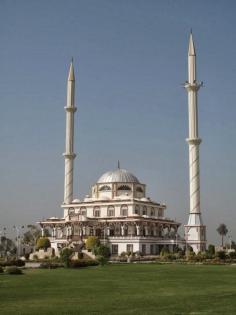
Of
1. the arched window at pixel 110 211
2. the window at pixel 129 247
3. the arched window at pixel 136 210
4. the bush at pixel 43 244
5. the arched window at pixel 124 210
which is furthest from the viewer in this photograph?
the arched window at pixel 110 211

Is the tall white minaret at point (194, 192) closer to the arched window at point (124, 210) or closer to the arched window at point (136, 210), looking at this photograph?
the arched window at point (136, 210)

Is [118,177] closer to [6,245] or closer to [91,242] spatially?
[91,242]

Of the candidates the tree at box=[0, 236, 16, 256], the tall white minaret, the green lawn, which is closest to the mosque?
the tall white minaret

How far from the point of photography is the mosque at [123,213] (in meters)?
70.1

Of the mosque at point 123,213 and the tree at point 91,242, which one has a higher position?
the mosque at point 123,213

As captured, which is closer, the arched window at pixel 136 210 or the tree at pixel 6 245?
the arched window at pixel 136 210

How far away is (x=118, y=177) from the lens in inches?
3236

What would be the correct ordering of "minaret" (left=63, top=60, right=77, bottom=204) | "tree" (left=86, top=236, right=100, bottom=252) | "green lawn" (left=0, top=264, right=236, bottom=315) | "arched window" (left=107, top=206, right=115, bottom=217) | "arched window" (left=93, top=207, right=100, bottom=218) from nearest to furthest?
"green lawn" (left=0, top=264, right=236, bottom=315), "tree" (left=86, top=236, right=100, bottom=252), "arched window" (left=107, top=206, right=115, bottom=217), "arched window" (left=93, top=207, right=100, bottom=218), "minaret" (left=63, top=60, right=77, bottom=204)

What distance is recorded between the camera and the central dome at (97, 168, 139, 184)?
81.8 m

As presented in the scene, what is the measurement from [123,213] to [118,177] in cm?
750

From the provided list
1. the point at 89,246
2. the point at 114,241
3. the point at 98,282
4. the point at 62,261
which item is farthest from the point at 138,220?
the point at 98,282

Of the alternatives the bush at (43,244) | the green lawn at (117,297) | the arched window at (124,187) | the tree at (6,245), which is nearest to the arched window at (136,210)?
the arched window at (124,187)

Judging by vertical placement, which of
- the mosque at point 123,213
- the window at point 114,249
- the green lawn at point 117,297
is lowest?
the green lawn at point 117,297

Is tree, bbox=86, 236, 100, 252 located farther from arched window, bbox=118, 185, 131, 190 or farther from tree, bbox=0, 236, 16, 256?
tree, bbox=0, 236, 16, 256
